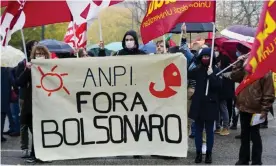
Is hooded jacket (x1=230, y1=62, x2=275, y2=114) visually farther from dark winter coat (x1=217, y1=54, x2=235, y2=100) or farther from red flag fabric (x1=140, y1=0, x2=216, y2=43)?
dark winter coat (x1=217, y1=54, x2=235, y2=100)

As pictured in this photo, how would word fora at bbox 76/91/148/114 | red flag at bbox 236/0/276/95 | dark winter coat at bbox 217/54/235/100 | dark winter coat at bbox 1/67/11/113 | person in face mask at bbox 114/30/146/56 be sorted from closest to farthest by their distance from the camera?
red flag at bbox 236/0/276/95
word fora at bbox 76/91/148/114
person in face mask at bbox 114/30/146/56
dark winter coat at bbox 1/67/11/113
dark winter coat at bbox 217/54/235/100

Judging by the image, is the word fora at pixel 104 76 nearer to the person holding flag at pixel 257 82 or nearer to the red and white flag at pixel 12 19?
the red and white flag at pixel 12 19

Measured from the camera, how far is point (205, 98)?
256 inches

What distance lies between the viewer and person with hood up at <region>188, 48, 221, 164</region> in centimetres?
647

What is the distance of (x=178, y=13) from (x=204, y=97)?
111 cm

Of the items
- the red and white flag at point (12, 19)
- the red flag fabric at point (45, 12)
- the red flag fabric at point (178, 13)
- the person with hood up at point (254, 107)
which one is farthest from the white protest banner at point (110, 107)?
the red flag fabric at point (45, 12)

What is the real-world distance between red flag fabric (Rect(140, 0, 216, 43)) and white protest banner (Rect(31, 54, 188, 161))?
1.29 feet

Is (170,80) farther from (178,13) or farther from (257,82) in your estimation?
(257,82)

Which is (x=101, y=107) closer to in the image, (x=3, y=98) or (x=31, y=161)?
(x=31, y=161)

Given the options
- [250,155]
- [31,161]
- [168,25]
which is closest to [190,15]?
[168,25]

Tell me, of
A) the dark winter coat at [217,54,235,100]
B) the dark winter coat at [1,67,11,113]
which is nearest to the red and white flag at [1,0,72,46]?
the dark winter coat at [1,67,11,113]

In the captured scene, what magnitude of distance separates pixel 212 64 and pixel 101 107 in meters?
1.51

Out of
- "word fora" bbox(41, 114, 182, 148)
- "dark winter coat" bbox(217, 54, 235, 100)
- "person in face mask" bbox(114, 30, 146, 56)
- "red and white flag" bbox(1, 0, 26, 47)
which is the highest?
"red and white flag" bbox(1, 0, 26, 47)

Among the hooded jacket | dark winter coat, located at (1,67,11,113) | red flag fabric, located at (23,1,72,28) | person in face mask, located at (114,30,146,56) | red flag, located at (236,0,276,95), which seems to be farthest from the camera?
dark winter coat, located at (1,67,11,113)
